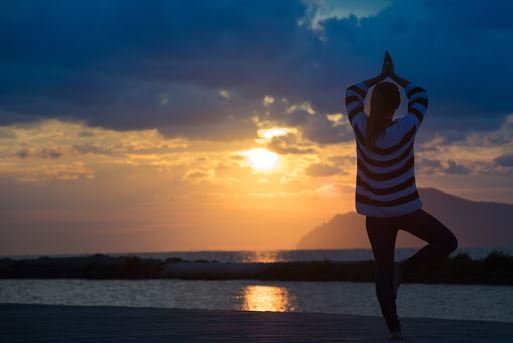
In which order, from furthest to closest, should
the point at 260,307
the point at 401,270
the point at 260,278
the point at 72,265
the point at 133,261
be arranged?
the point at 72,265, the point at 133,261, the point at 260,278, the point at 260,307, the point at 401,270

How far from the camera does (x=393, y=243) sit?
6.33m

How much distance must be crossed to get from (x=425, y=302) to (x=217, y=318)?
17.4m

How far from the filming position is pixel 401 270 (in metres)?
6.48

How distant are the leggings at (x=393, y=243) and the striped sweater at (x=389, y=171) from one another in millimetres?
115

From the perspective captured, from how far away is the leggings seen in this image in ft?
20.2

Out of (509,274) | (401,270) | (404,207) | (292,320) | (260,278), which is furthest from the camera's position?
(260,278)

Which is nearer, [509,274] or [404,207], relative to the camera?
[404,207]

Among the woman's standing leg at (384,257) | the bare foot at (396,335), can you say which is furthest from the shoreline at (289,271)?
the woman's standing leg at (384,257)

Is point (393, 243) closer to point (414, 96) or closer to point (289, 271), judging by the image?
point (414, 96)

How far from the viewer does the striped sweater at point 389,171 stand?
6.06 meters

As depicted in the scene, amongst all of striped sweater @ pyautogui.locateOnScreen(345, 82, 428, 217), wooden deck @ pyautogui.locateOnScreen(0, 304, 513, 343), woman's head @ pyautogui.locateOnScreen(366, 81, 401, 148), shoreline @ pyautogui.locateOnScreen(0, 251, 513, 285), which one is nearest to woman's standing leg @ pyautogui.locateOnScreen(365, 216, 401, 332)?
striped sweater @ pyautogui.locateOnScreen(345, 82, 428, 217)

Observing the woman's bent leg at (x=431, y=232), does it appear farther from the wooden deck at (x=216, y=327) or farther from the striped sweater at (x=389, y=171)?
the wooden deck at (x=216, y=327)

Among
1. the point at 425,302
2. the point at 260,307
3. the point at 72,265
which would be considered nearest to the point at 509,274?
the point at 425,302

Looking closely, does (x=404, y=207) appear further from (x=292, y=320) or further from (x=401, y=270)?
(x=292, y=320)
